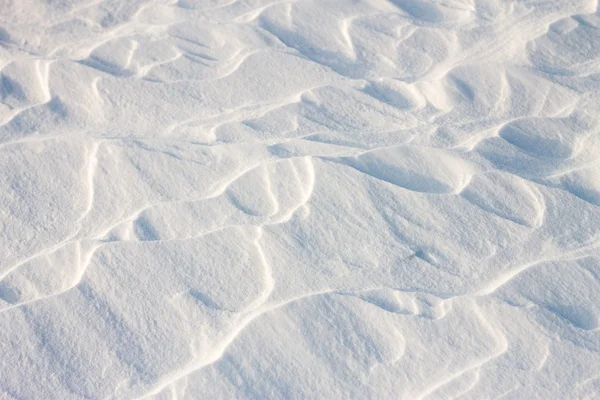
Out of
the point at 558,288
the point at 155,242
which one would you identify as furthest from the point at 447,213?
the point at 155,242

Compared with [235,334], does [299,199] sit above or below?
above

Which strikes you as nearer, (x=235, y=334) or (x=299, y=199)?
(x=235, y=334)

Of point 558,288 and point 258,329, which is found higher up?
point 558,288

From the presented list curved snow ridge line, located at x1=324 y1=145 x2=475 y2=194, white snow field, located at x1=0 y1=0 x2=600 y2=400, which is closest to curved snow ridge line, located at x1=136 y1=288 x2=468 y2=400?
white snow field, located at x1=0 y1=0 x2=600 y2=400

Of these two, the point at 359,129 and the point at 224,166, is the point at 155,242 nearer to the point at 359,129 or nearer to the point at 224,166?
the point at 224,166

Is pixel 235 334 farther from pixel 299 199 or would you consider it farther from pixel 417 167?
pixel 417 167

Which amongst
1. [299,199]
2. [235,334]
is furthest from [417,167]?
[235,334]

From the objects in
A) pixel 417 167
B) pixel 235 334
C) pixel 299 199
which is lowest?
pixel 235 334

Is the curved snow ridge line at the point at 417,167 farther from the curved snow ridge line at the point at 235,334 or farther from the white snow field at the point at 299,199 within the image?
the curved snow ridge line at the point at 235,334
